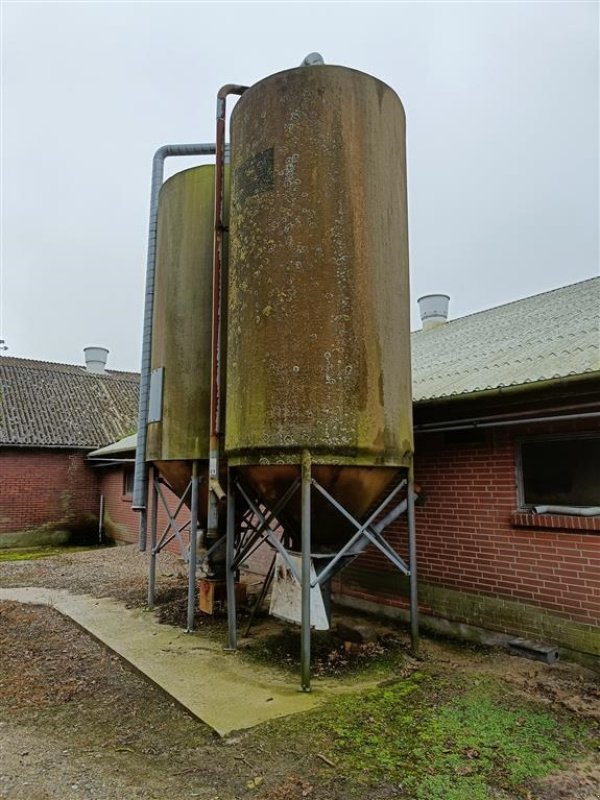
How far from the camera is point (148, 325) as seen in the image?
799 cm

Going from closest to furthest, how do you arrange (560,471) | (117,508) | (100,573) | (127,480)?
(560,471), (100,573), (127,480), (117,508)

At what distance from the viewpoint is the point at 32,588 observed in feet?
31.4

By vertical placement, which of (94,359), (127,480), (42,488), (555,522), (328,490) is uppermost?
(94,359)

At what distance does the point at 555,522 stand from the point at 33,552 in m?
14.3

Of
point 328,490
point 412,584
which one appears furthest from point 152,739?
point 412,584

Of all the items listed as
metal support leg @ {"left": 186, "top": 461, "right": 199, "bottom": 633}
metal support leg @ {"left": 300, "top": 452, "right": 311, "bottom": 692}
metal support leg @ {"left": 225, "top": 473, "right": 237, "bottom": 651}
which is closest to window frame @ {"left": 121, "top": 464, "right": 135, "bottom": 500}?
metal support leg @ {"left": 186, "top": 461, "right": 199, "bottom": 633}

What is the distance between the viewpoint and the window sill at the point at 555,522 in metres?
5.14

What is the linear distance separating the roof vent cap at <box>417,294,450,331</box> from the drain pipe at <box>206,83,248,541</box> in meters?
7.22

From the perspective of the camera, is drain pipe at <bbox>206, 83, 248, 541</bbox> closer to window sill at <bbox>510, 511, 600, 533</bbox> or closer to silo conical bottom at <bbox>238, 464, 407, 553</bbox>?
silo conical bottom at <bbox>238, 464, 407, 553</bbox>

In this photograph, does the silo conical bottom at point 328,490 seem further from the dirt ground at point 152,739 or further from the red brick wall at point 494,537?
the dirt ground at point 152,739

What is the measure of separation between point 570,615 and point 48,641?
562 cm

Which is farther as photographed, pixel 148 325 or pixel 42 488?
pixel 42 488

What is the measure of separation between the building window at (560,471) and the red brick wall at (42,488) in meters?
15.1

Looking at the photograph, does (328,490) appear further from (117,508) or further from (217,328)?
(117,508)
